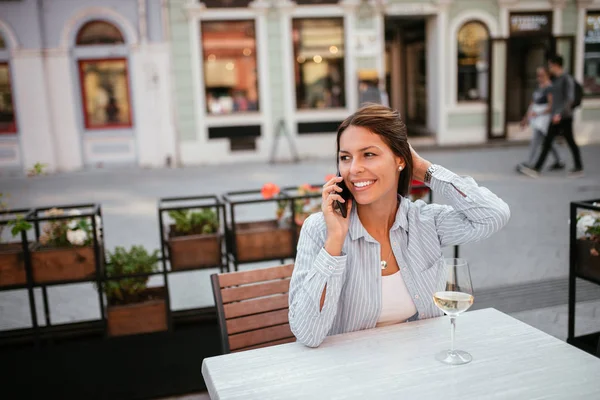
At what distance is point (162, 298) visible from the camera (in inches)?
142

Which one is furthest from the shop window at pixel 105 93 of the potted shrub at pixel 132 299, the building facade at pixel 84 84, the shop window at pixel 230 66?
the potted shrub at pixel 132 299

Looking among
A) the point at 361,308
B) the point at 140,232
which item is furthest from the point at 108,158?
the point at 361,308

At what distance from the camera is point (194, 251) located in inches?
143

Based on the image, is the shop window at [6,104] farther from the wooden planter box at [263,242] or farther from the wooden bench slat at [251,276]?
the wooden bench slat at [251,276]

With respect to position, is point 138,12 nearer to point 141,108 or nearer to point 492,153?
point 141,108

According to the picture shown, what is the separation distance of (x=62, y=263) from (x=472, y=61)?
41.4ft

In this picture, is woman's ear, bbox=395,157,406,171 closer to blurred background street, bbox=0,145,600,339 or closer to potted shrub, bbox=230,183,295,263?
potted shrub, bbox=230,183,295,263

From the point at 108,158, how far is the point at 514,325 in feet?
39.8

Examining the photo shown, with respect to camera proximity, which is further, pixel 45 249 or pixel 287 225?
pixel 287 225

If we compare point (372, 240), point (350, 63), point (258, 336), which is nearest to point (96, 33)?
point (350, 63)

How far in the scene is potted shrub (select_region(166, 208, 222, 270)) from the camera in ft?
11.8

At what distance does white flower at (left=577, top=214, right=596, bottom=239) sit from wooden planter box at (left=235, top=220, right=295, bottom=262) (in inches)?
66.8

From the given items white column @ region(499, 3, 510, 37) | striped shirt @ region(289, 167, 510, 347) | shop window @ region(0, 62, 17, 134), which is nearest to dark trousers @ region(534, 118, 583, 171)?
white column @ region(499, 3, 510, 37)

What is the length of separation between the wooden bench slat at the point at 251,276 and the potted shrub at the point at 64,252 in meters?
1.33
